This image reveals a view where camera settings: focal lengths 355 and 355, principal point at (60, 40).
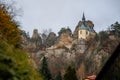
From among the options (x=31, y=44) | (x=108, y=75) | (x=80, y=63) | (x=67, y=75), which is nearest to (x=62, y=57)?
(x=80, y=63)

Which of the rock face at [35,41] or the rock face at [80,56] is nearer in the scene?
the rock face at [80,56]

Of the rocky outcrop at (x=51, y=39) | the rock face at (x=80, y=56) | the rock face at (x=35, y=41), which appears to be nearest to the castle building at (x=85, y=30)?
the rock face at (x=80, y=56)

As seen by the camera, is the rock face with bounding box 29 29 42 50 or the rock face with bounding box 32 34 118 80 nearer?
the rock face with bounding box 32 34 118 80

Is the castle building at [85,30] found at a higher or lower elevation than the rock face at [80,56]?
higher

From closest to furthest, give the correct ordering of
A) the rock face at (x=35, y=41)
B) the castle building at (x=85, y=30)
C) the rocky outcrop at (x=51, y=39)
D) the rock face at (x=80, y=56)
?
the rock face at (x=80, y=56) → the rock face at (x=35, y=41) → the rocky outcrop at (x=51, y=39) → the castle building at (x=85, y=30)

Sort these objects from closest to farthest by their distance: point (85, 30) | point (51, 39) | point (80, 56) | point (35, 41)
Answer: point (80, 56)
point (35, 41)
point (51, 39)
point (85, 30)

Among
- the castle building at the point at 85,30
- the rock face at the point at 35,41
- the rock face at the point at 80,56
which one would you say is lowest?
the rock face at the point at 80,56

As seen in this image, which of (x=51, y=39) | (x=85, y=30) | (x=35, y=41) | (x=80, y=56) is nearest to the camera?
(x=80, y=56)

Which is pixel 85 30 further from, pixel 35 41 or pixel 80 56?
pixel 80 56

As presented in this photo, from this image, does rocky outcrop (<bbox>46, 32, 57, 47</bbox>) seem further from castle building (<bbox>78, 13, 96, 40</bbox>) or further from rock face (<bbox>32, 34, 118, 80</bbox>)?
castle building (<bbox>78, 13, 96, 40</bbox>)

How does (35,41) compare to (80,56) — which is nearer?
(80,56)

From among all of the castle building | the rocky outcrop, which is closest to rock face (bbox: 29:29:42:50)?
the rocky outcrop

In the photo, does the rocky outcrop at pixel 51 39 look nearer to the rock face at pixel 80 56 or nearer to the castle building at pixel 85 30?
A: the rock face at pixel 80 56

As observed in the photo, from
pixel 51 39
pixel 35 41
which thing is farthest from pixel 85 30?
pixel 35 41
